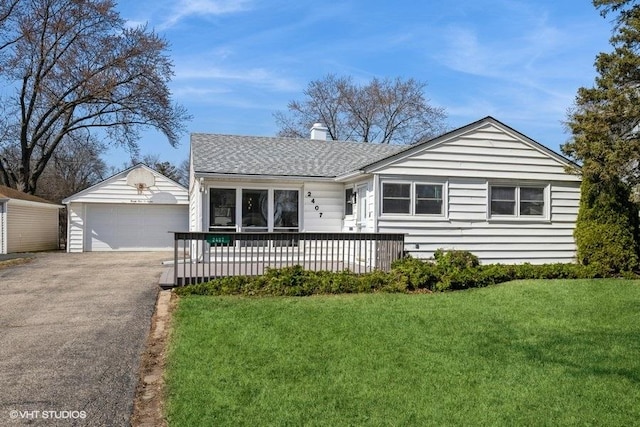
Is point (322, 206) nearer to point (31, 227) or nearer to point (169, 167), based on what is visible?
point (31, 227)

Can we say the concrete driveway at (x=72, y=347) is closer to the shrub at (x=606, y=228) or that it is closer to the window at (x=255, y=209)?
the window at (x=255, y=209)

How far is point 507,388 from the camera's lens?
445 cm

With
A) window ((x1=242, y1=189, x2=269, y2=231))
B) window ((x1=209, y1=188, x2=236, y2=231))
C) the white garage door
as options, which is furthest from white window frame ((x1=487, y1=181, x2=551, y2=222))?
the white garage door

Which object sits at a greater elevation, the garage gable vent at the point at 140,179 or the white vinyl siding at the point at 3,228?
the garage gable vent at the point at 140,179

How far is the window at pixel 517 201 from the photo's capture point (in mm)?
12914

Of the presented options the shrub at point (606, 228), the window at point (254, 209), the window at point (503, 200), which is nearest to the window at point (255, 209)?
the window at point (254, 209)

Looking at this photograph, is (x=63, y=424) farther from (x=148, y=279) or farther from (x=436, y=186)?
(x=436, y=186)

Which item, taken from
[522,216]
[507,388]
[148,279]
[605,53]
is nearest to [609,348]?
Result: [507,388]

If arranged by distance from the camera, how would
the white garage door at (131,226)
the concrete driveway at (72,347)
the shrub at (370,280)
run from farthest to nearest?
the white garage door at (131,226), the shrub at (370,280), the concrete driveway at (72,347)

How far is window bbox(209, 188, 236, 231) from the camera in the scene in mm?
13359

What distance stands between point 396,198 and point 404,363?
24.1 feet

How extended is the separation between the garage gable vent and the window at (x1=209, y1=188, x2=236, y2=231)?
9912 millimetres

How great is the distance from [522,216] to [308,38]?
7387 mm

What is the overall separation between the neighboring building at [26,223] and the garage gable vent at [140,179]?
4.58 metres
